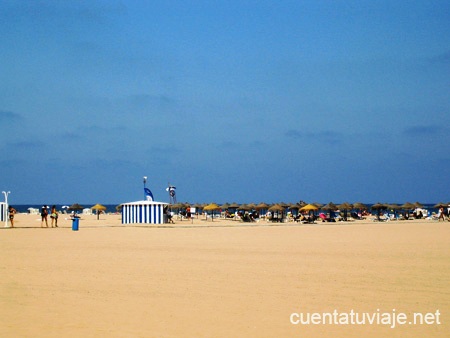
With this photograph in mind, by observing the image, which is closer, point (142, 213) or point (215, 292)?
point (215, 292)

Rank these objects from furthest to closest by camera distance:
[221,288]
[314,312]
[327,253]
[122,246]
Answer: [122,246], [327,253], [221,288], [314,312]

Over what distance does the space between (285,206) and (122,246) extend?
110ft

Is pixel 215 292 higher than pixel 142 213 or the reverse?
the reverse

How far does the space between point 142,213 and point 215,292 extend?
86.8 feet

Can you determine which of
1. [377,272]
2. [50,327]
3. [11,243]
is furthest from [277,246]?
[50,327]

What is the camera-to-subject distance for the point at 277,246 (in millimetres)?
16953

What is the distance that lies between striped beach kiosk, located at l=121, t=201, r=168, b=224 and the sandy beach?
65.2ft

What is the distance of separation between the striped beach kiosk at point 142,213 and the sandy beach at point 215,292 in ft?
65.2

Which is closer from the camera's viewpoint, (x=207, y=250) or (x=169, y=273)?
(x=169, y=273)

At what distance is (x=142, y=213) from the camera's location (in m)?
34.5

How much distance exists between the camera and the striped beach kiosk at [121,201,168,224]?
34438mm

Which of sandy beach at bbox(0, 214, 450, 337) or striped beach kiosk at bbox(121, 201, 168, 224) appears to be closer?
sandy beach at bbox(0, 214, 450, 337)

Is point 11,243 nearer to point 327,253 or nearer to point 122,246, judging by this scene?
point 122,246

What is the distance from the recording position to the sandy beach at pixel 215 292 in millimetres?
6285
